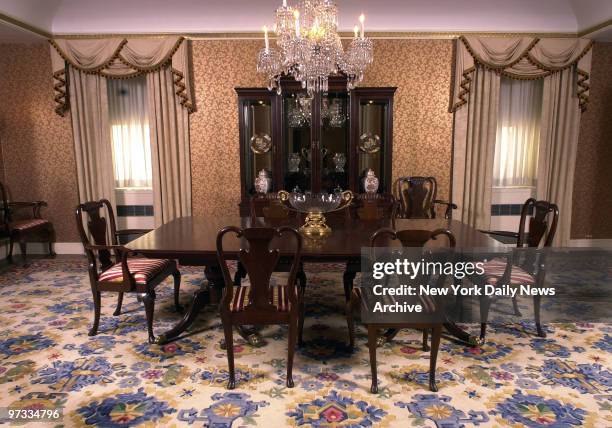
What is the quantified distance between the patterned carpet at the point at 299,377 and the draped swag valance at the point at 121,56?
2.63 m

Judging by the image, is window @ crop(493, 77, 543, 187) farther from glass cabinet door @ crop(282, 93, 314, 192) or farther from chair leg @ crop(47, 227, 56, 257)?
chair leg @ crop(47, 227, 56, 257)

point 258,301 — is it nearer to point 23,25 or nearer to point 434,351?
point 434,351

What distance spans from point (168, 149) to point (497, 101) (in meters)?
3.59

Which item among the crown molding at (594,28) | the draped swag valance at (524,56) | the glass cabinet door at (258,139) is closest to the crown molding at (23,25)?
the glass cabinet door at (258,139)

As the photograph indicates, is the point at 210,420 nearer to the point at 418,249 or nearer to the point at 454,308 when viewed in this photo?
the point at 418,249

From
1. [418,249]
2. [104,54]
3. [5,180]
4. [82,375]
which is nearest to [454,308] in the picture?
[418,249]

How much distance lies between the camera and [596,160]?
16.0 ft

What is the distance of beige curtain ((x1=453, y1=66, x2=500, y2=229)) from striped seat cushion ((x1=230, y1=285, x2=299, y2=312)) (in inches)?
119

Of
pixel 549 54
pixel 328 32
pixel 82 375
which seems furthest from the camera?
pixel 549 54

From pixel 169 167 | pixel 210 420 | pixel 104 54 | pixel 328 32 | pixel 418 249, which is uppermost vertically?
pixel 104 54

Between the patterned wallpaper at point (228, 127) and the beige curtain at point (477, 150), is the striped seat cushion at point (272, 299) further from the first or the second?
the beige curtain at point (477, 150)

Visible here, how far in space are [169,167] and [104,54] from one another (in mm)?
1322

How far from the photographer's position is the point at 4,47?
4.65 meters

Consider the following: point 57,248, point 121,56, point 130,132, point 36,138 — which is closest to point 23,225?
point 57,248
